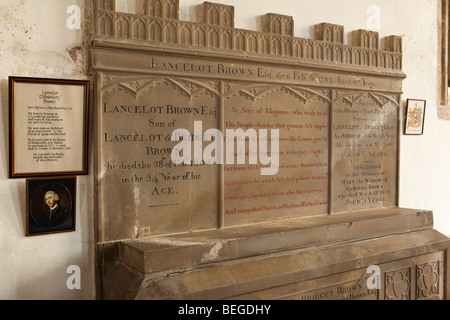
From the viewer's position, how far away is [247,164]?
3.03 metres

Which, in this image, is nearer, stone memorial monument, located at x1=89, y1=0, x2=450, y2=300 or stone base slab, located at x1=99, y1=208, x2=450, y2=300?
stone base slab, located at x1=99, y1=208, x2=450, y2=300

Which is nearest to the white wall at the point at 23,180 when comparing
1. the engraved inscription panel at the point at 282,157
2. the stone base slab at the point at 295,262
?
the stone base slab at the point at 295,262

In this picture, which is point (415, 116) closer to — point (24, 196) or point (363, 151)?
point (363, 151)

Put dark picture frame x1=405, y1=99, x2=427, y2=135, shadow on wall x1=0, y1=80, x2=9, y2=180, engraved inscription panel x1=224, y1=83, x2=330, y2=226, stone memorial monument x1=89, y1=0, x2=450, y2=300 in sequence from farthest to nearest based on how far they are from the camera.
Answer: dark picture frame x1=405, y1=99, x2=427, y2=135
engraved inscription panel x1=224, y1=83, x2=330, y2=226
stone memorial monument x1=89, y1=0, x2=450, y2=300
shadow on wall x1=0, y1=80, x2=9, y2=180

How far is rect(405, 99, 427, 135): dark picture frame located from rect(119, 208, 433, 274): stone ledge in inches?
32.8

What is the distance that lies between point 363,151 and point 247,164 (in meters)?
1.11

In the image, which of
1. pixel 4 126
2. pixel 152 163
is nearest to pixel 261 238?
pixel 152 163

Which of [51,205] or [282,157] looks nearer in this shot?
[51,205]

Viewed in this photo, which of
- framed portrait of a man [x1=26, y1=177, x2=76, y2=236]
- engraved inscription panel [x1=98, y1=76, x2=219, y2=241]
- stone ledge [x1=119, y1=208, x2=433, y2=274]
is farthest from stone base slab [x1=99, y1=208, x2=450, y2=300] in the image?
framed portrait of a man [x1=26, y1=177, x2=76, y2=236]

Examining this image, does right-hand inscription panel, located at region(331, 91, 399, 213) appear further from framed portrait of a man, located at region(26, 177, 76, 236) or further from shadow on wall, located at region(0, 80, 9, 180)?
shadow on wall, located at region(0, 80, 9, 180)

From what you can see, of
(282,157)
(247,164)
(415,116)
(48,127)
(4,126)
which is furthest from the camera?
(415,116)

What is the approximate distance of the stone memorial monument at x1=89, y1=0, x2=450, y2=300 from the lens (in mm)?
2521

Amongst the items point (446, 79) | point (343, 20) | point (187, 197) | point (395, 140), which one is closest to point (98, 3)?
point (187, 197)

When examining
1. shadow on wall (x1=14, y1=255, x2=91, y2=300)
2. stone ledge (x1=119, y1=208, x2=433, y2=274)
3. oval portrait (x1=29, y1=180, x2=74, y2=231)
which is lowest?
shadow on wall (x1=14, y1=255, x2=91, y2=300)
